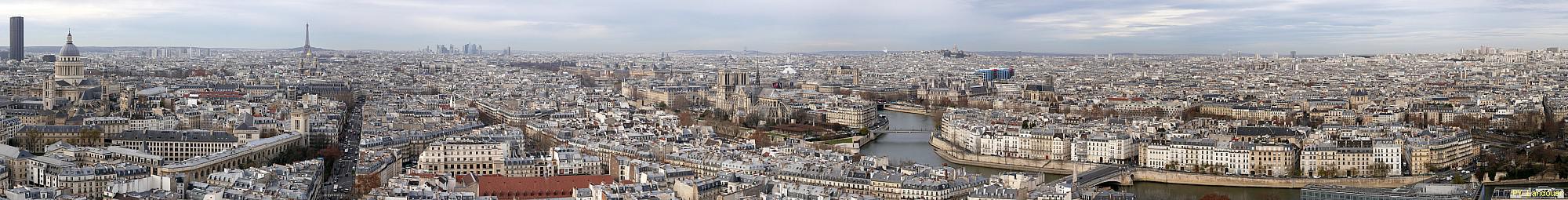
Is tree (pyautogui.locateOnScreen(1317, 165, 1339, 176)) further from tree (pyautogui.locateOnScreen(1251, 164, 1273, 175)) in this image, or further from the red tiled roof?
the red tiled roof

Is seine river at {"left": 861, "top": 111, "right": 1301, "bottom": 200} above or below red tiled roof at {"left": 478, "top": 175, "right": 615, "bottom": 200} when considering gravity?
below

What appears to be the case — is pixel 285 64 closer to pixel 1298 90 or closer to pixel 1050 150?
pixel 1298 90

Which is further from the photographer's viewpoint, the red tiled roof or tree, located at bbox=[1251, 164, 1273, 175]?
tree, located at bbox=[1251, 164, 1273, 175]

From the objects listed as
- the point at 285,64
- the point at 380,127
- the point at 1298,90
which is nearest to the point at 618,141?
the point at 380,127

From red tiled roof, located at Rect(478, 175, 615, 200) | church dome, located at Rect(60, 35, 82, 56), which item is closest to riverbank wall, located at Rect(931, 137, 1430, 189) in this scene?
red tiled roof, located at Rect(478, 175, 615, 200)

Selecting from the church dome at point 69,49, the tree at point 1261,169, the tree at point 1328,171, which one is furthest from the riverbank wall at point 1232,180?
the church dome at point 69,49

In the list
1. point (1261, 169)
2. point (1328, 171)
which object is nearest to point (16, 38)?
point (1261, 169)
